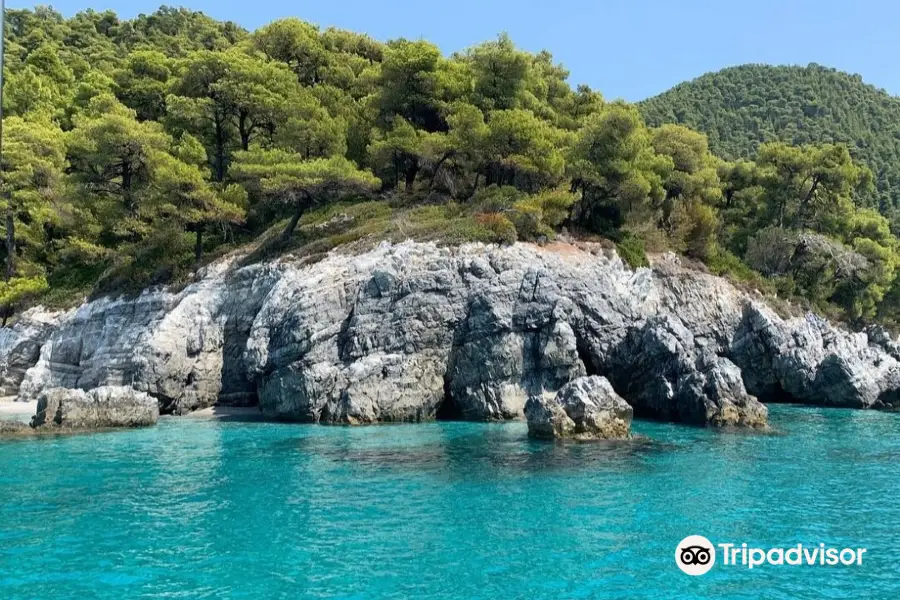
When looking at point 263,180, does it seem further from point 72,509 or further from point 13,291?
point 72,509

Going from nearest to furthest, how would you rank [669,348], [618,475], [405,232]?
[618,475], [669,348], [405,232]

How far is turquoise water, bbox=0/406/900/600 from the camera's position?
37.7 feet

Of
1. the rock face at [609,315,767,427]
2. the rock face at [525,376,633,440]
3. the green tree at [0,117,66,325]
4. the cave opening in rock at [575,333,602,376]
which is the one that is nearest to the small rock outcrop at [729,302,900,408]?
the rock face at [609,315,767,427]

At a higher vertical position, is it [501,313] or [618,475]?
[501,313]

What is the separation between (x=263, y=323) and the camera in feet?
109

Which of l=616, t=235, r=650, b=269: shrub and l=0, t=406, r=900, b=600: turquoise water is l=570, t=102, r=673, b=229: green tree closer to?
l=616, t=235, r=650, b=269: shrub

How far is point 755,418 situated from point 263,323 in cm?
2293

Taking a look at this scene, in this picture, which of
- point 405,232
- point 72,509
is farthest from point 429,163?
point 72,509

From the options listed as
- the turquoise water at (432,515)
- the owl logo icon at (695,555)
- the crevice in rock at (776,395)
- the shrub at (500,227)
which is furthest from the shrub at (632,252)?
the owl logo icon at (695,555)

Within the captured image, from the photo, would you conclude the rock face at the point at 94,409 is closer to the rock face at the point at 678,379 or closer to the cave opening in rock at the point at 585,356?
the cave opening in rock at the point at 585,356

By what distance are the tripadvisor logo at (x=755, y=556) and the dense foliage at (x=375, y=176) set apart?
23737 mm

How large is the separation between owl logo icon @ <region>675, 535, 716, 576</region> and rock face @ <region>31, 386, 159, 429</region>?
2401cm

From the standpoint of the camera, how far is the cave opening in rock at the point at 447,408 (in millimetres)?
32031

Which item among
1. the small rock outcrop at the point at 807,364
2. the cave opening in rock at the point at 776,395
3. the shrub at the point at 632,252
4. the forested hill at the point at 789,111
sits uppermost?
the forested hill at the point at 789,111
